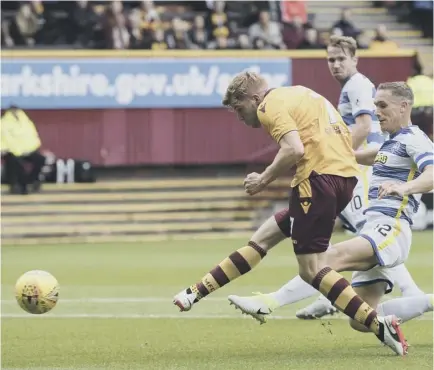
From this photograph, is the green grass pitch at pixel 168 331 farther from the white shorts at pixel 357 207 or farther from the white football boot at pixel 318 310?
the white shorts at pixel 357 207

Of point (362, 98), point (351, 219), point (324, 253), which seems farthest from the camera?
point (351, 219)

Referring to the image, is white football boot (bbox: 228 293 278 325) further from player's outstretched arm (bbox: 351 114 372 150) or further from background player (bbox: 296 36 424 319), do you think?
player's outstretched arm (bbox: 351 114 372 150)

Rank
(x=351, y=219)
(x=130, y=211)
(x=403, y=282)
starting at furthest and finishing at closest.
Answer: (x=130, y=211) → (x=351, y=219) → (x=403, y=282)

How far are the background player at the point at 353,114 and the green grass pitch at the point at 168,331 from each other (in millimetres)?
229

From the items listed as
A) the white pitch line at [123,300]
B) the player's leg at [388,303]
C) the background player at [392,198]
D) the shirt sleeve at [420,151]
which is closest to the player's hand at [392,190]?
the background player at [392,198]

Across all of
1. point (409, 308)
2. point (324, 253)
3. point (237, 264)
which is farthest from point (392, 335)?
point (237, 264)

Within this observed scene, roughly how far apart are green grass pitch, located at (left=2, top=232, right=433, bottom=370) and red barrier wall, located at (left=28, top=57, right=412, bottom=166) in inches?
268

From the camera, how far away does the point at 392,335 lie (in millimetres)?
8047

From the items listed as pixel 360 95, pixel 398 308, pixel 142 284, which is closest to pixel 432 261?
pixel 142 284

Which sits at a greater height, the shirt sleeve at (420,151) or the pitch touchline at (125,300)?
the shirt sleeve at (420,151)

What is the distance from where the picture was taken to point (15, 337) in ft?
31.0

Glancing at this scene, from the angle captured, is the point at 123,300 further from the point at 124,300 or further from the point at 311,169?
the point at 311,169

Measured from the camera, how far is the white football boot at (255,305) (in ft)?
29.1

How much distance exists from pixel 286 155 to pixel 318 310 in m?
2.85
